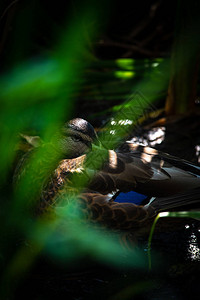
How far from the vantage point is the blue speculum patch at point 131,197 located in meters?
2.34

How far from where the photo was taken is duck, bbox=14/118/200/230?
7.66 ft

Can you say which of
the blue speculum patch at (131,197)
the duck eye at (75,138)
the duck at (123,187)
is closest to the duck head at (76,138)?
the duck eye at (75,138)

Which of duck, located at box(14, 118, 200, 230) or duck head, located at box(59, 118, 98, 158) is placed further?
duck head, located at box(59, 118, 98, 158)

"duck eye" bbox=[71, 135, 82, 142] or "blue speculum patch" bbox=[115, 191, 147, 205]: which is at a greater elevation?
"duck eye" bbox=[71, 135, 82, 142]

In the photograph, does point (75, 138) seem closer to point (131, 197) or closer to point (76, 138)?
point (76, 138)

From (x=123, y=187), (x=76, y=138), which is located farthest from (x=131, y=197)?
(x=76, y=138)

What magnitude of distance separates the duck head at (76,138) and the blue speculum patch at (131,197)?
49 centimetres

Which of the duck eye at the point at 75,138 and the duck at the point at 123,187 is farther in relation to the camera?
the duck eye at the point at 75,138

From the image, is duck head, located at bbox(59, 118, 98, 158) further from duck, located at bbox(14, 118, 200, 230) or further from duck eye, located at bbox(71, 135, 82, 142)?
duck, located at bbox(14, 118, 200, 230)

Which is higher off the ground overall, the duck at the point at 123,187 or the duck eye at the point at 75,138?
the duck eye at the point at 75,138

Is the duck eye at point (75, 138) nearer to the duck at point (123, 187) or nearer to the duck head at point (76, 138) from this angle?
the duck head at point (76, 138)

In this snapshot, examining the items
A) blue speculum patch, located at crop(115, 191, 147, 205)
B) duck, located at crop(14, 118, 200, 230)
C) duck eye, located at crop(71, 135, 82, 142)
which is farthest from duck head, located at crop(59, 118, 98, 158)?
blue speculum patch, located at crop(115, 191, 147, 205)

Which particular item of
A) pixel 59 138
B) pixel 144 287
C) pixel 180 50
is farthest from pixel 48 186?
A: pixel 180 50

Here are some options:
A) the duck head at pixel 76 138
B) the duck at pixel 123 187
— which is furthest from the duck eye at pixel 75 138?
the duck at pixel 123 187
